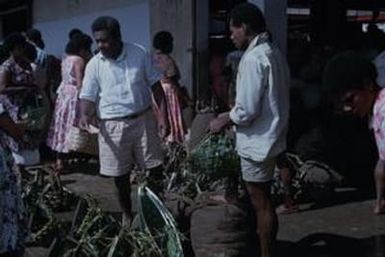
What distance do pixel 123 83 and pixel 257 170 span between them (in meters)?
1.42

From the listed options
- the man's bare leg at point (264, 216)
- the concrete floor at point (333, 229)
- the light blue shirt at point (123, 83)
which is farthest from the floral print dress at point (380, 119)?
the light blue shirt at point (123, 83)

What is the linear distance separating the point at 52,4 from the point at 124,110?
7.72 m

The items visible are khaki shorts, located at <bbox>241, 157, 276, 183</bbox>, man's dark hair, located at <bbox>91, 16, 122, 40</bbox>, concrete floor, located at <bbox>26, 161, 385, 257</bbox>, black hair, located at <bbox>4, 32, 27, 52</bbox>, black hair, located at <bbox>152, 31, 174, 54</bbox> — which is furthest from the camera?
black hair, located at <bbox>152, 31, 174, 54</bbox>

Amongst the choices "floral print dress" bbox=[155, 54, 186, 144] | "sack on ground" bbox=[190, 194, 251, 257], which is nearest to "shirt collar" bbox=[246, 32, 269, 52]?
"sack on ground" bbox=[190, 194, 251, 257]

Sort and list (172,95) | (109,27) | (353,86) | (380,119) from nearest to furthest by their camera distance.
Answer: (353,86) → (380,119) → (109,27) → (172,95)

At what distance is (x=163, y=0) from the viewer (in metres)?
9.55

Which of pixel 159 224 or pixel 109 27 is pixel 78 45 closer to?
pixel 109 27

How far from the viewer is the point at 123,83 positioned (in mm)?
5953

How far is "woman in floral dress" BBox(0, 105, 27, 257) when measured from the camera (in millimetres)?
3492

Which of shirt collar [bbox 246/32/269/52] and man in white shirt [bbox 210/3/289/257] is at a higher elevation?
shirt collar [bbox 246/32/269/52]

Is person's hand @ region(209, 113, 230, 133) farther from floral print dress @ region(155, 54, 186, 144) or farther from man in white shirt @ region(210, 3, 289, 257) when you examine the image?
floral print dress @ region(155, 54, 186, 144)

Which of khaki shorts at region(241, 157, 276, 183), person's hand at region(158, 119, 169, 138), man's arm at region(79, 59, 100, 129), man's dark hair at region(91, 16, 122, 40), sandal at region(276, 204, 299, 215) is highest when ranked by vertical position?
man's dark hair at region(91, 16, 122, 40)

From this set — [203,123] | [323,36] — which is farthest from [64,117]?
[323,36]

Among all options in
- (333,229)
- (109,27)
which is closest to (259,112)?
(109,27)
